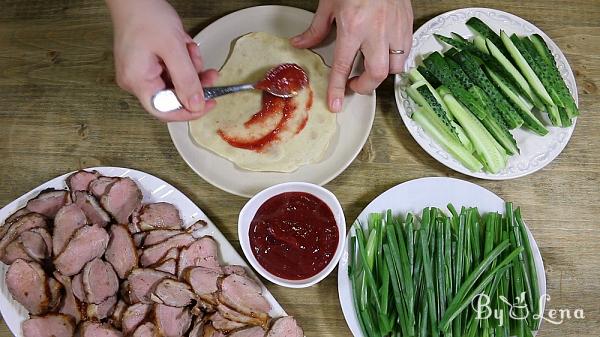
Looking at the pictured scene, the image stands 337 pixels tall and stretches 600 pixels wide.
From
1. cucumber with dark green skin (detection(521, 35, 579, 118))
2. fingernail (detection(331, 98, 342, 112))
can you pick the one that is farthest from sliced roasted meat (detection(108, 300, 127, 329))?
cucumber with dark green skin (detection(521, 35, 579, 118))

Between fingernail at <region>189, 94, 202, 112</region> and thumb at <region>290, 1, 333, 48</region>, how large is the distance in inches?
25.2

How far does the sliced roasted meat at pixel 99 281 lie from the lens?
2090 mm

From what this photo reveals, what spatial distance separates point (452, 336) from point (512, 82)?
1.14 meters

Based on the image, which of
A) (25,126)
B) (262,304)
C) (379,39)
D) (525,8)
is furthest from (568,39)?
(25,126)

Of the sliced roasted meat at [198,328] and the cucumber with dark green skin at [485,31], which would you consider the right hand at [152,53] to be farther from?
the cucumber with dark green skin at [485,31]

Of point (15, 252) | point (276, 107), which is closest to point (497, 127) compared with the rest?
point (276, 107)

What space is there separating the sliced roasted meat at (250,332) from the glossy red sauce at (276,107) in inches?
29.8

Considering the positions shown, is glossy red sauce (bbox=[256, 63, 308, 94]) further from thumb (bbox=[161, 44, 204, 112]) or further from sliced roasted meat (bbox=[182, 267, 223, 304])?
sliced roasted meat (bbox=[182, 267, 223, 304])

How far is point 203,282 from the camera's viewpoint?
2.12 m

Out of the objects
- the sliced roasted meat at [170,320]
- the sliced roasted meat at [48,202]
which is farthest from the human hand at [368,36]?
the sliced roasted meat at [48,202]

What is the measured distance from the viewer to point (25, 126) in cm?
258

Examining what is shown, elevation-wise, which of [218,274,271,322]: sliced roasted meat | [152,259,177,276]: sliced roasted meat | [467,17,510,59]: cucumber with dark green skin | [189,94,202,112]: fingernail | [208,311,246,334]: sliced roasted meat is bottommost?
[208,311,246,334]: sliced roasted meat

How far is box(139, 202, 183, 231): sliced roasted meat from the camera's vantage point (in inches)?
89.1

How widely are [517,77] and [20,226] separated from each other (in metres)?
2.14
